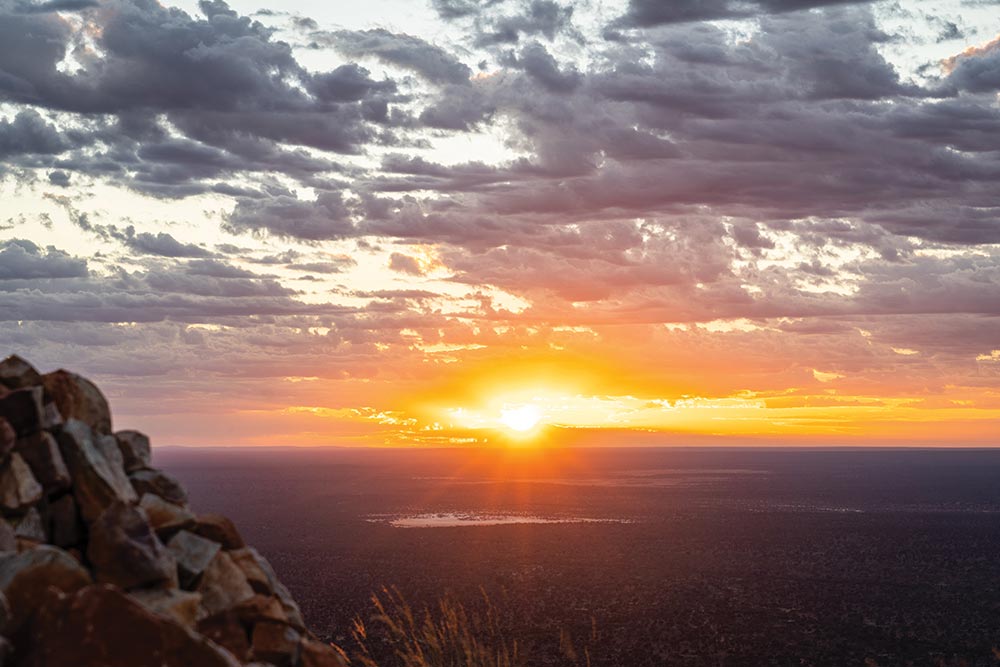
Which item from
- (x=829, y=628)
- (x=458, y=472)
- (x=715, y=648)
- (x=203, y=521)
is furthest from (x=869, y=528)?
(x=458, y=472)

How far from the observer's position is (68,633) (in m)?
6.21

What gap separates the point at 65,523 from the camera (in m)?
8.20

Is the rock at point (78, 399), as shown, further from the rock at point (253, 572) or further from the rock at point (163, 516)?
the rock at point (253, 572)

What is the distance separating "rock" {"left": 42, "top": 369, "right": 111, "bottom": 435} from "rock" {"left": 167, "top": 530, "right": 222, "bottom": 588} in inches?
56.9

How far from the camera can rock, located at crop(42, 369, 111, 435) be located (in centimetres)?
939

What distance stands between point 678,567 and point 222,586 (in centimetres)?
5683

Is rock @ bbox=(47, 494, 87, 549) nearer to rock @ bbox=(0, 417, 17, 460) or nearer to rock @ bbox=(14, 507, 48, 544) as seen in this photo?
rock @ bbox=(14, 507, 48, 544)

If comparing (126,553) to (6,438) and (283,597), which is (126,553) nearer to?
(6,438)

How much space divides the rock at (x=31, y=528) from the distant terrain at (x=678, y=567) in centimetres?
410

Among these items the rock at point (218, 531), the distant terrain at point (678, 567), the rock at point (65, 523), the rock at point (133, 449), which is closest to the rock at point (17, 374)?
the rock at point (133, 449)

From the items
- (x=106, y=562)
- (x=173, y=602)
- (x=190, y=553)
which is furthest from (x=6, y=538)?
(x=190, y=553)

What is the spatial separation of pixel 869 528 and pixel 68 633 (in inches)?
3347

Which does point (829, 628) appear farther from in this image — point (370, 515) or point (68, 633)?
point (370, 515)

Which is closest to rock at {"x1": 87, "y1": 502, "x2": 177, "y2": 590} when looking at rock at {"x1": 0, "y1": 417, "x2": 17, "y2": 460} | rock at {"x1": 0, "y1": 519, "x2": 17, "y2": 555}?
rock at {"x1": 0, "y1": 519, "x2": 17, "y2": 555}
